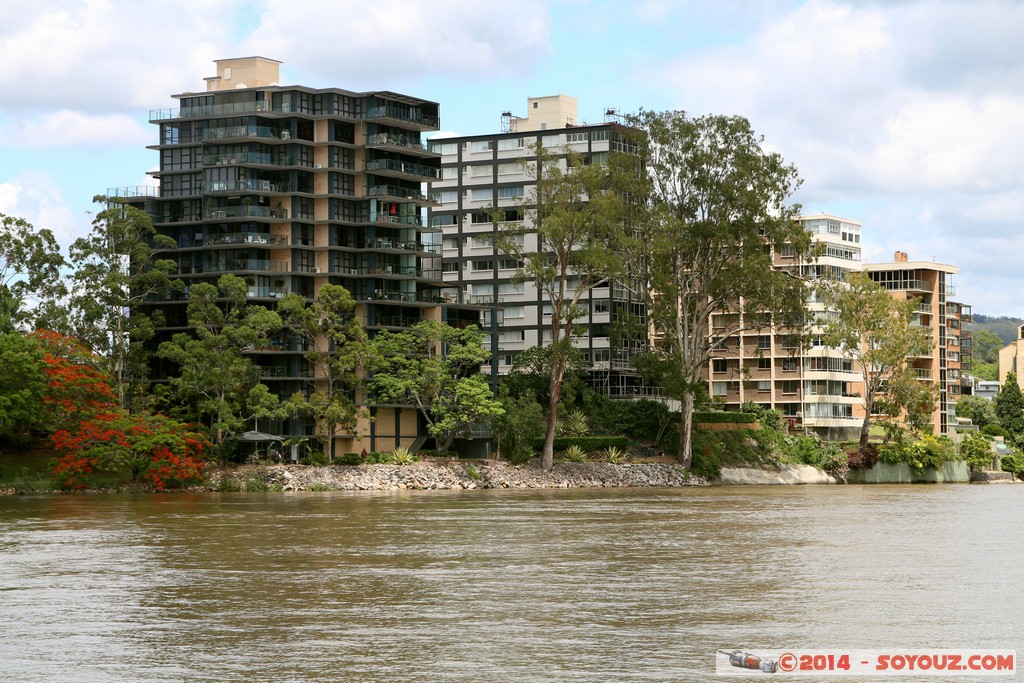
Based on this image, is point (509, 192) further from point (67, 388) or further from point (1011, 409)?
point (1011, 409)

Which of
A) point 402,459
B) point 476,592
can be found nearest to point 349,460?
point 402,459

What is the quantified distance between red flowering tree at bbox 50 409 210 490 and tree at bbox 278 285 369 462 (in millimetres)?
10214

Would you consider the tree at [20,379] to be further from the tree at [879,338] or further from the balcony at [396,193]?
the tree at [879,338]

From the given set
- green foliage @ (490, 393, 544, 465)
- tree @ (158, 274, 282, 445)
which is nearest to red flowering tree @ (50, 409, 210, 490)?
tree @ (158, 274, 282, 445)

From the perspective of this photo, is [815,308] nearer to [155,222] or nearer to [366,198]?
[366,198]

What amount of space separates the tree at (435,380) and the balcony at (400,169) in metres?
16.2

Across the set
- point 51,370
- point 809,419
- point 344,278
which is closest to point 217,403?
point 51,370

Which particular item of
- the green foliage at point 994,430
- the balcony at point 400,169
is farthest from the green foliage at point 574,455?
the green foliage at point 994,430

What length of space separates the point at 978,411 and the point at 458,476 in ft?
365

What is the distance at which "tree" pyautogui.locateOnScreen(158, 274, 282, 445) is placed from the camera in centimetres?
9262

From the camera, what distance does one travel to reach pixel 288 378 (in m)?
108

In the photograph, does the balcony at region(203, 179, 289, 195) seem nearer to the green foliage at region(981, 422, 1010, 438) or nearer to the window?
the window

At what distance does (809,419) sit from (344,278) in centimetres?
6097

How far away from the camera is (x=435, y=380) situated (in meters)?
101
